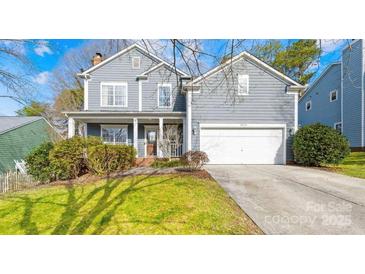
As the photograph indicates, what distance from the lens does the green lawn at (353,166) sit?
26.0 feet

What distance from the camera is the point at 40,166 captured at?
7199 mm

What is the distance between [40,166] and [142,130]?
661cm

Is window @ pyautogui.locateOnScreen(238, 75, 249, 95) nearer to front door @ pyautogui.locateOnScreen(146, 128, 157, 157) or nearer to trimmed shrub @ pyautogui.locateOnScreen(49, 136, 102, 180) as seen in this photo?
front door @ pyautogui.locateOnScreen(146, 128, 157, 157)

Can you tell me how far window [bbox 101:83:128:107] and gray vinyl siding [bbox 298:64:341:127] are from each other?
1425 cm

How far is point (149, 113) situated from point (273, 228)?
29.7 feet

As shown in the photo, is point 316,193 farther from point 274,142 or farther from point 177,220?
point 274,142

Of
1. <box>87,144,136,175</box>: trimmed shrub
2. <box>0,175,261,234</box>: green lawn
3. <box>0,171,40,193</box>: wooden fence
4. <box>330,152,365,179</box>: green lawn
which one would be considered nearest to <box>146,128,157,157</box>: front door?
<box>87,144,136,175</box>: trimmed shrub

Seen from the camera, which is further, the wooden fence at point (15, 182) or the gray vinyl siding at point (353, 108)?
the gray vinyl siding at point (353, 108)

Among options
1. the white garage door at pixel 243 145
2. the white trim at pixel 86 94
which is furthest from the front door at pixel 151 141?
the white trim at pixel 86 94

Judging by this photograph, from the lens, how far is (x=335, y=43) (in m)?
3.95

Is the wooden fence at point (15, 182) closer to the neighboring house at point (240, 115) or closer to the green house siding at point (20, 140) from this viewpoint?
the neighboring house at point (240, 115)

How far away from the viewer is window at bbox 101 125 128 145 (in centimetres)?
1308

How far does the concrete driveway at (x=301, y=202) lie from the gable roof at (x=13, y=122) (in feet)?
48.9
